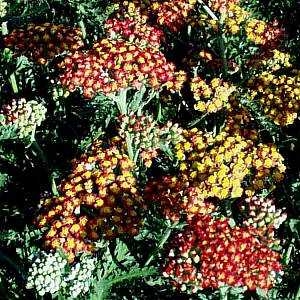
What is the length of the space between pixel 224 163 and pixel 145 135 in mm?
586

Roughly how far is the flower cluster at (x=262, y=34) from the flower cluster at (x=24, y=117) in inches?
79.2

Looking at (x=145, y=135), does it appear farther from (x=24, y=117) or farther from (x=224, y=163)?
(x=24, y=117)

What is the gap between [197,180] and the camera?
4004 mm

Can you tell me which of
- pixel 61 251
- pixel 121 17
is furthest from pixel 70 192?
pixel 121 17

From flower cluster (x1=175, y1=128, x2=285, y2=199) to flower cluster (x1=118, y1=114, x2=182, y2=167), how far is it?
0.39 ft

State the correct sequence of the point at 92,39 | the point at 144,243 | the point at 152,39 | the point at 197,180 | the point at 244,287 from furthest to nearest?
the point at 92,39 < the point at 152,39 < the point at 144,243 < the point at 197,180 < the point at 244,287

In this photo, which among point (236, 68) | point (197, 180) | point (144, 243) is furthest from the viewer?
point (236, 68)

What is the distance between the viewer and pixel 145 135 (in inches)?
167

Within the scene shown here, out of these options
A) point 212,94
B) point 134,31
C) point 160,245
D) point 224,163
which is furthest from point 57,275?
point 134,31

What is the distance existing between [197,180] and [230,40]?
1.91 m

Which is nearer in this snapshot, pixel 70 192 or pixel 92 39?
pixel 70 192

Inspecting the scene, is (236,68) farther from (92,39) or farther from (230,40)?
(92,39)

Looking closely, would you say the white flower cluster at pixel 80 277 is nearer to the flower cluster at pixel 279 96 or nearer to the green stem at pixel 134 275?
the green stem at pixel 134 275

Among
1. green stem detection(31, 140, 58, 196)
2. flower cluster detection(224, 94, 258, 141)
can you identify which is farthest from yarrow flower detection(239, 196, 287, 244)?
green stem detection(31, 140, 58, 196)
